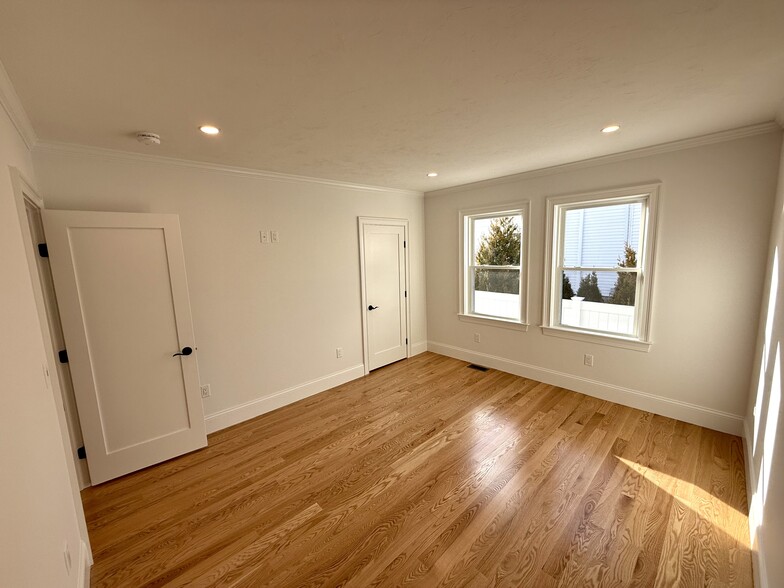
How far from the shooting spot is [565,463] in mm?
2492

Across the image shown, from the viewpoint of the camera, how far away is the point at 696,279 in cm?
282

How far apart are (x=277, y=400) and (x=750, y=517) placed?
378cm

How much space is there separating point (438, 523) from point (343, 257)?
2901mm

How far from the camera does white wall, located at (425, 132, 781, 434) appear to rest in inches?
101

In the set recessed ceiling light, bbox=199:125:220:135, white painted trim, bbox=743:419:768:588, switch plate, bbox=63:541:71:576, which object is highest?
recessed ceiling light, bbox=199:125:220:135

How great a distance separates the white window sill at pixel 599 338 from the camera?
10.4 ft

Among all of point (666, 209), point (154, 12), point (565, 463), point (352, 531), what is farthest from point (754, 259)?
point (154, 12)

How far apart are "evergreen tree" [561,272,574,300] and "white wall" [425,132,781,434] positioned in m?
0.49

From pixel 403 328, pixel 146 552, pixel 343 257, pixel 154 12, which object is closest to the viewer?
pixel 154 12

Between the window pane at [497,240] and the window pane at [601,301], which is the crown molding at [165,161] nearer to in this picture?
the window pane at [497,240]

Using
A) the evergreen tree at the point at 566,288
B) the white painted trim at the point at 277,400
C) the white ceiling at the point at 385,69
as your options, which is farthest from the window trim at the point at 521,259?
the white painted trim at the point at 277,400

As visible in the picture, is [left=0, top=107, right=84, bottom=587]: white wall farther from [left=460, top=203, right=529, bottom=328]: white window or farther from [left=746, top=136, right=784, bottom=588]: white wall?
[left=460, top=203, right=529, bottom=328]: white window

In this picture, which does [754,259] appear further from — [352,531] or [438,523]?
[352,531]

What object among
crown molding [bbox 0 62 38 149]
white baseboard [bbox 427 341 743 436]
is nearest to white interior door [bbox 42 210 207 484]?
crown molding [bbox 0 62 38 149]
